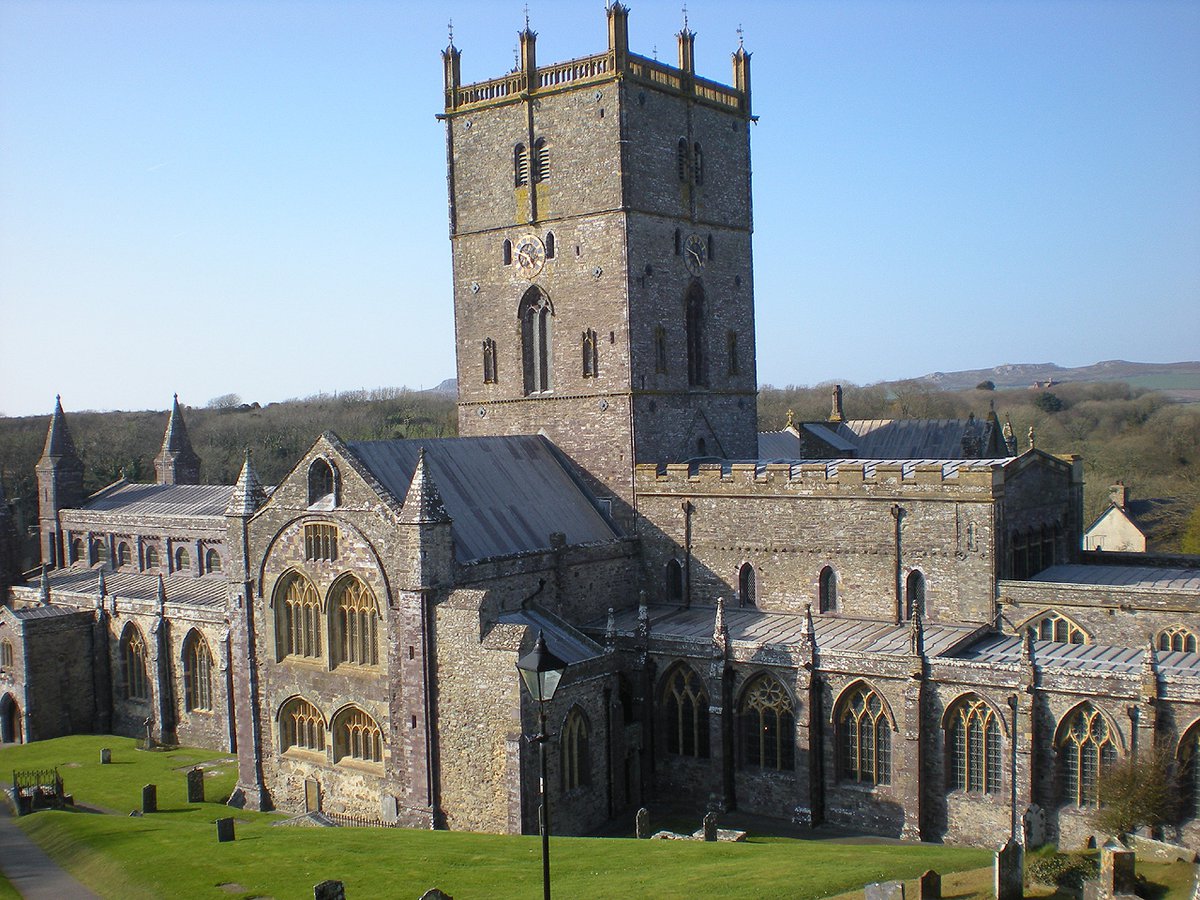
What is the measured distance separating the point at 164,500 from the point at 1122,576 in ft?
136

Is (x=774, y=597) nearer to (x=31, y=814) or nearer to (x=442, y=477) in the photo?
(x=442, y=477)

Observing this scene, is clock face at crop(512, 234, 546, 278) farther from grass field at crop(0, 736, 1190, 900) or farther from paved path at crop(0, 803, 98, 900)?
paved path at crop(0, 803, 98, 900)

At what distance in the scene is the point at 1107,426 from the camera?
102 metres

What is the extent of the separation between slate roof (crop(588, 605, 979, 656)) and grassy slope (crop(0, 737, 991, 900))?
5124 millimetres

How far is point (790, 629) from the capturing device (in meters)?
30.8

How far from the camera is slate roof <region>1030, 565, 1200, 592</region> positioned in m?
29.4

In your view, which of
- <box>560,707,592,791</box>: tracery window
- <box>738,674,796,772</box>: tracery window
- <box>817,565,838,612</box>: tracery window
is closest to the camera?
<box>560,707,592,791</box>: tracery window

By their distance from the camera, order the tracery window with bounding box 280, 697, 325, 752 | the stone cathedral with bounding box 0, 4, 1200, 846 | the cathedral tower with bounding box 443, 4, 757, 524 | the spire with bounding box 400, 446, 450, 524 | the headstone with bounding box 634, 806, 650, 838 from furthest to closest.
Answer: the cathedral tower with bounding box 443, 4, 757, 524, the tracery window with bounding box 280, 697, 325, 752, the spire with bounding box 400, 446, 450, 524, the headstone with bounding box 634, 806, 650, 838, the stone cathedral with bounding box 0, 4, 1200, 846

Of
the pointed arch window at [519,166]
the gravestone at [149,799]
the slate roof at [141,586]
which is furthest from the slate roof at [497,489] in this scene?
the slate roof at [141,586]

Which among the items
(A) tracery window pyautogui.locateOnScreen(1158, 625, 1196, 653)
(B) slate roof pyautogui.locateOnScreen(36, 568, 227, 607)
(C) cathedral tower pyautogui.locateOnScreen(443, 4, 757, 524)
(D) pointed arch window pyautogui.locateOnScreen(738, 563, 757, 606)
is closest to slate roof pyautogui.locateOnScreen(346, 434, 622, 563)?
(C) cathedral tower pyautogui.locateOnScreen(443, 4, 757, 524)

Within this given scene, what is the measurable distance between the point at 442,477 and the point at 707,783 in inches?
438

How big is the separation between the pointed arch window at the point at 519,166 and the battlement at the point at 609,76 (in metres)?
1.65

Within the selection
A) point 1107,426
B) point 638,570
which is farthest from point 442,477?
point 1107,426

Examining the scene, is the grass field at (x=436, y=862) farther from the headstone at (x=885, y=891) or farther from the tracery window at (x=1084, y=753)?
the tracery window at (x=1084, y=753)
